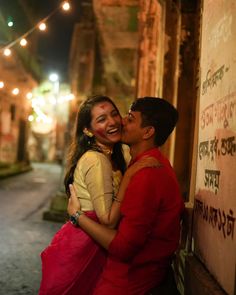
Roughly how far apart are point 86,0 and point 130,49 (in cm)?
350

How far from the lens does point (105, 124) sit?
3.18 meters

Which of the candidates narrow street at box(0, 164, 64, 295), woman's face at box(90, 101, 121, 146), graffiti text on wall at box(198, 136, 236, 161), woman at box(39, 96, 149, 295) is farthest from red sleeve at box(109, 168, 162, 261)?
narrow street at box(0, 164, 64, 295)

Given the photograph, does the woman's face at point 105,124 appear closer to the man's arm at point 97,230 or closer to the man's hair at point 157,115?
the man's hair at point 157,115

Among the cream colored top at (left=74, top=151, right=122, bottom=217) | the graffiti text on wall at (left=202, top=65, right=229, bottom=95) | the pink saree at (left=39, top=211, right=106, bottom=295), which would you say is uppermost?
the graffiti text on wall at (left=202, top=65, right=229, bottom=95)

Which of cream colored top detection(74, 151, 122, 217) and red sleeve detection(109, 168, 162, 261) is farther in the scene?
cream colored top detection(74, 151, 122, 217)

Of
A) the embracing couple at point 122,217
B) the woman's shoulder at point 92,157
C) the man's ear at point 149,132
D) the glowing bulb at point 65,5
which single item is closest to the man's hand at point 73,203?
the embracing couple at point 122,217

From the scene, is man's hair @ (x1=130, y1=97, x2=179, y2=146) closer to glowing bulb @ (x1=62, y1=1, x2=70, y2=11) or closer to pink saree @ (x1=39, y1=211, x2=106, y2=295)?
pink saree @ (x1=39, y1=211, x2=106, y2=295)

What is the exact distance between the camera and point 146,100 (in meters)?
2.79

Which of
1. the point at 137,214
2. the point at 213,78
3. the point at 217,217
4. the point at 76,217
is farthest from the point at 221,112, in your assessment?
the point at 76,217

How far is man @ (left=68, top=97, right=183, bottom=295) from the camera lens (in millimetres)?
2414

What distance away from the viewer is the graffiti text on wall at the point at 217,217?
2.34m

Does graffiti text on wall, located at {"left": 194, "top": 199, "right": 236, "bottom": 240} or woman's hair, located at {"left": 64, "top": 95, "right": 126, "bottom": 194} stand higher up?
woman's hair, located at {"left": 64, "top": 95, "right": 126, "bottom": 194}

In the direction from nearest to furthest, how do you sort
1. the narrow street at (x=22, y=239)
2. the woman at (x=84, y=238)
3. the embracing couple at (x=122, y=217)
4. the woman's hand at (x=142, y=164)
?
the embracing couple at (x=122, y=217) → the woman's hand at (x=142, y=164) → the woman at (x=84, y=238) → the narrow street at (x=22, y=239)

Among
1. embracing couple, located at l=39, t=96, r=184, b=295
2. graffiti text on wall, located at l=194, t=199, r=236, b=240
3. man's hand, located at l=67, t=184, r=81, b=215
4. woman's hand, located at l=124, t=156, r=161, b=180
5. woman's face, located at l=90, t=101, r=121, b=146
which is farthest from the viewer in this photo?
woman's face, located at l=90, t=101, r=121, b=146
